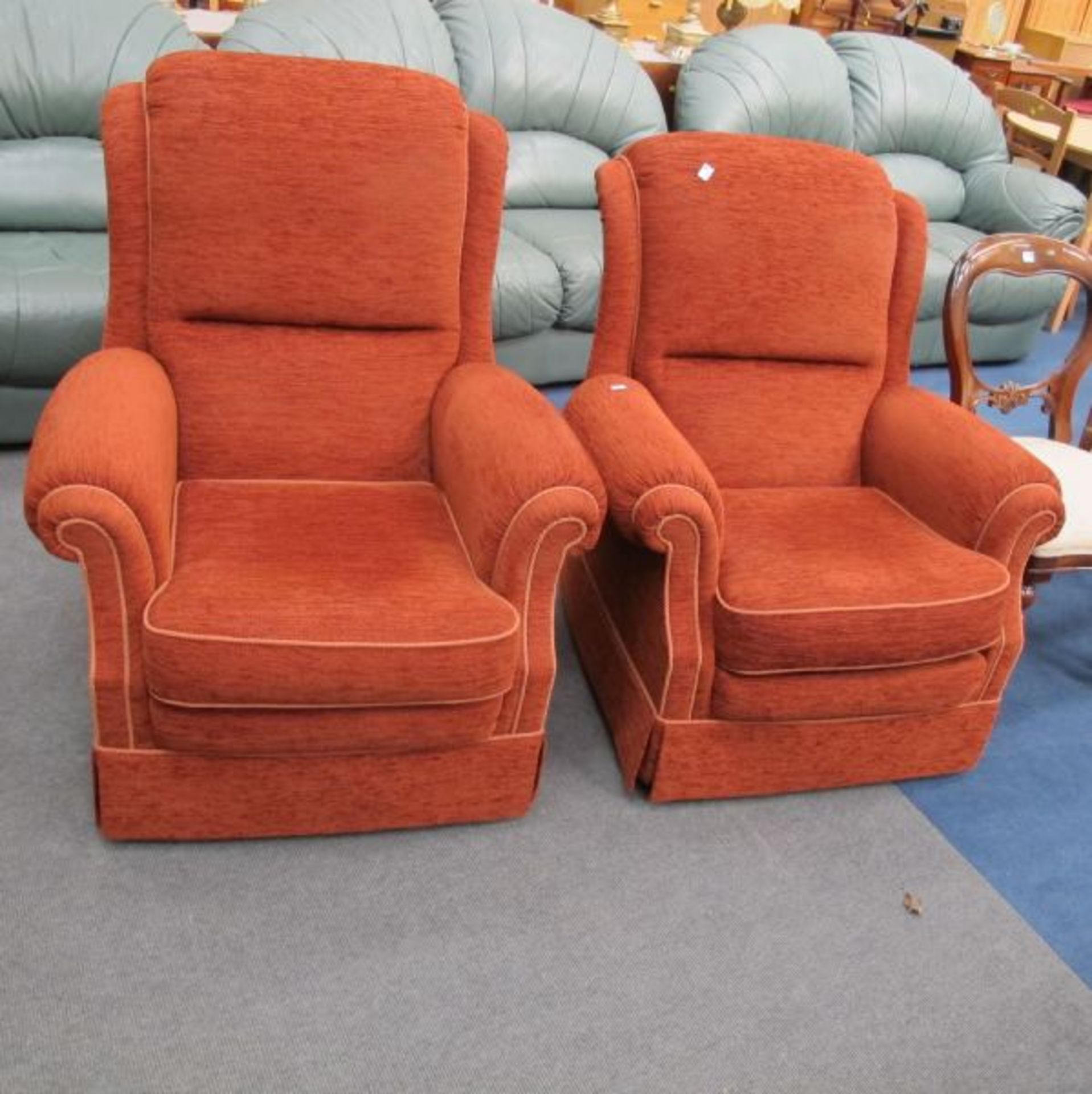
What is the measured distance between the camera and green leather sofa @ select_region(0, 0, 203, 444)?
2.51 metres

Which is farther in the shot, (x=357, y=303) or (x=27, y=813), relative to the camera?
(x=357, y=303)

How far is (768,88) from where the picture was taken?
12.1ft

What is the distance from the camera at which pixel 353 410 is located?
189 cm

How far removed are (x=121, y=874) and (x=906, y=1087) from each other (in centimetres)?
113

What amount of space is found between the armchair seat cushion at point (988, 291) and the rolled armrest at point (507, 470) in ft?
7.68

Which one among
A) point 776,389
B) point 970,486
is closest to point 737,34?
point 776,389

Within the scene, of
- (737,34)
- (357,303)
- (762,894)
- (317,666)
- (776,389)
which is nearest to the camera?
(317,666)

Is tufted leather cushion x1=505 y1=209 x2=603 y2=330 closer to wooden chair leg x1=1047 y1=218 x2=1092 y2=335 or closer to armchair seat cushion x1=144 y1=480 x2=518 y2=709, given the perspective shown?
armchair seat cushion x1=144 y1=480 x2=518 y2=709

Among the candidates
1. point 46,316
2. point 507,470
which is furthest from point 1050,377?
point 46,316

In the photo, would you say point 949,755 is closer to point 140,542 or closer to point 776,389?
point 776,389

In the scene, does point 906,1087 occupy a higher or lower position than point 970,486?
lower

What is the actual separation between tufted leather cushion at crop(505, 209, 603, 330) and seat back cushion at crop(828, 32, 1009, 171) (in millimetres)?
1370

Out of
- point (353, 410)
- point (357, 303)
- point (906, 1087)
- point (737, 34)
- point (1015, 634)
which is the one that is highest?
point (737, 34)

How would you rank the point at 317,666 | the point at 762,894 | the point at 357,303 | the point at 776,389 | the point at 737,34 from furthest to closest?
the point at 737,34 → the point at 776,389 → the point at 357,303 → the point at 762,894 → the point at 317,666
